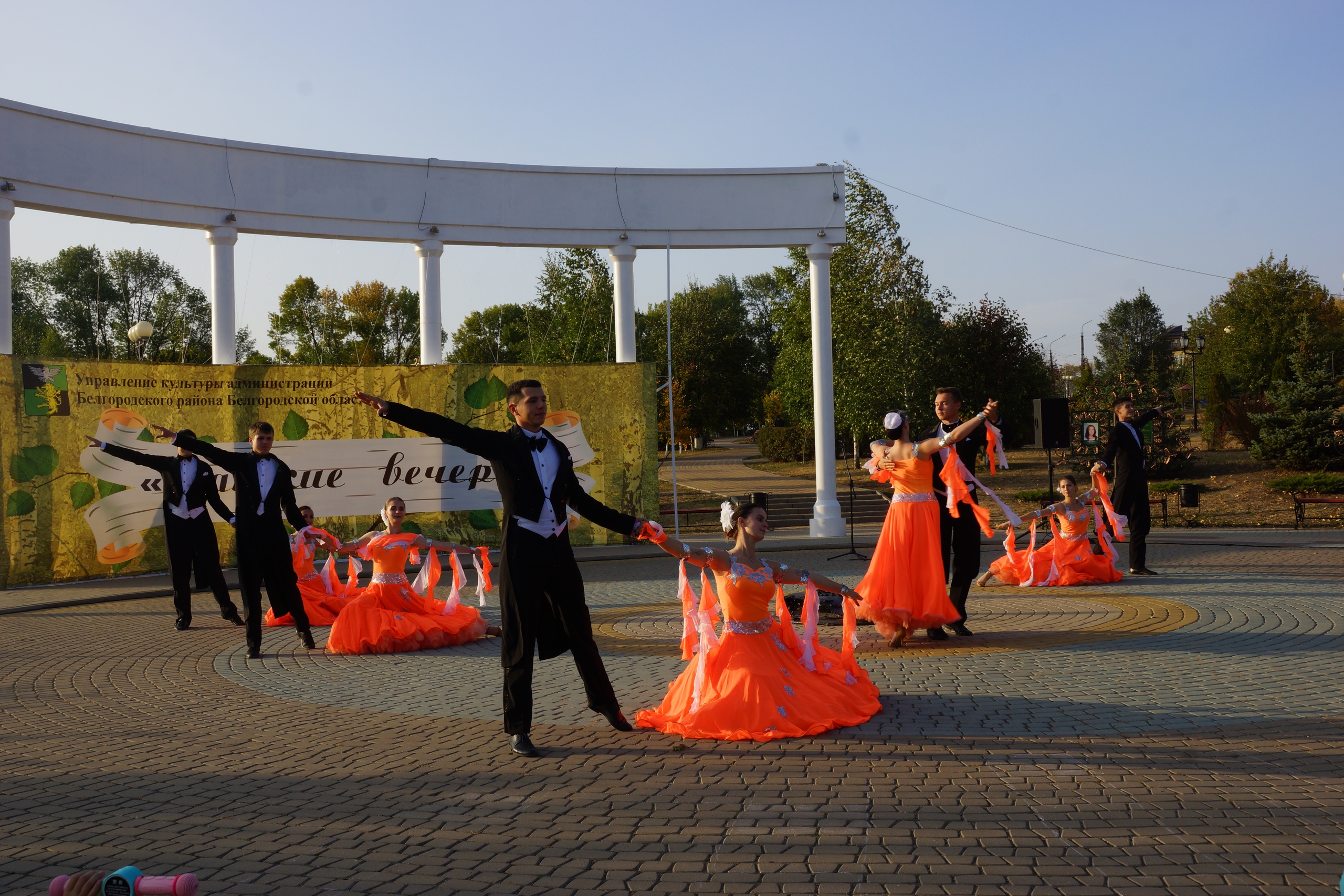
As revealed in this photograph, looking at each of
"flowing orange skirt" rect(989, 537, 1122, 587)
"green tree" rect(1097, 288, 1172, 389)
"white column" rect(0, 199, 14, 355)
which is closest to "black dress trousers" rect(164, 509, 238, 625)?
"white column" rect(0, 199, 14, 355)

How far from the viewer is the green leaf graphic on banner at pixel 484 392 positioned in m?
18.1

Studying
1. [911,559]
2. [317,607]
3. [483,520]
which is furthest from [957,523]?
[483,520]

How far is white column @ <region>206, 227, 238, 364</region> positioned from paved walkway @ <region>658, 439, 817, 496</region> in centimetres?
1458

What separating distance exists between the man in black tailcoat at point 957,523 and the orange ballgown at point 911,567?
8.6 inches

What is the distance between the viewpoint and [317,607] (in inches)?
447

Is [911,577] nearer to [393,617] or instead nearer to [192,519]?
[393,617]

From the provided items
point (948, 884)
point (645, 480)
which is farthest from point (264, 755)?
point (645, 480)

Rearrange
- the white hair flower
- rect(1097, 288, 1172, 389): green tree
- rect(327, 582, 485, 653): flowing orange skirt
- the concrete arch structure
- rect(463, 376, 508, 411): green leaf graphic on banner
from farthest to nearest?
rect(1097, 288, 1172, 389): green tree < rect(463, 376, 508, 411): green leaf graphic on banner < the concrete arch structure < rect(327, 582, 485, 653): flowing orange skirt < the white hair flower

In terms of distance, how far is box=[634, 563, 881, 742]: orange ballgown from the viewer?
598 cm

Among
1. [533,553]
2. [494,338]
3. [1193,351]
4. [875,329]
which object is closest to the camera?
[533,553]

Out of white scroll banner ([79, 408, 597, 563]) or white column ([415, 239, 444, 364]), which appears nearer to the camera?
white scroll banner ([79, 408, 597, 563])

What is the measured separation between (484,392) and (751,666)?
507 inches

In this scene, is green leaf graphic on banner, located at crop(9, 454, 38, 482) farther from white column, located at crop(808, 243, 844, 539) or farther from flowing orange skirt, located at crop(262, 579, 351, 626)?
white column, located at crop(808, 243, 844, 539)

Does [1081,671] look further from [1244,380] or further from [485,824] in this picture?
[1244,380]
